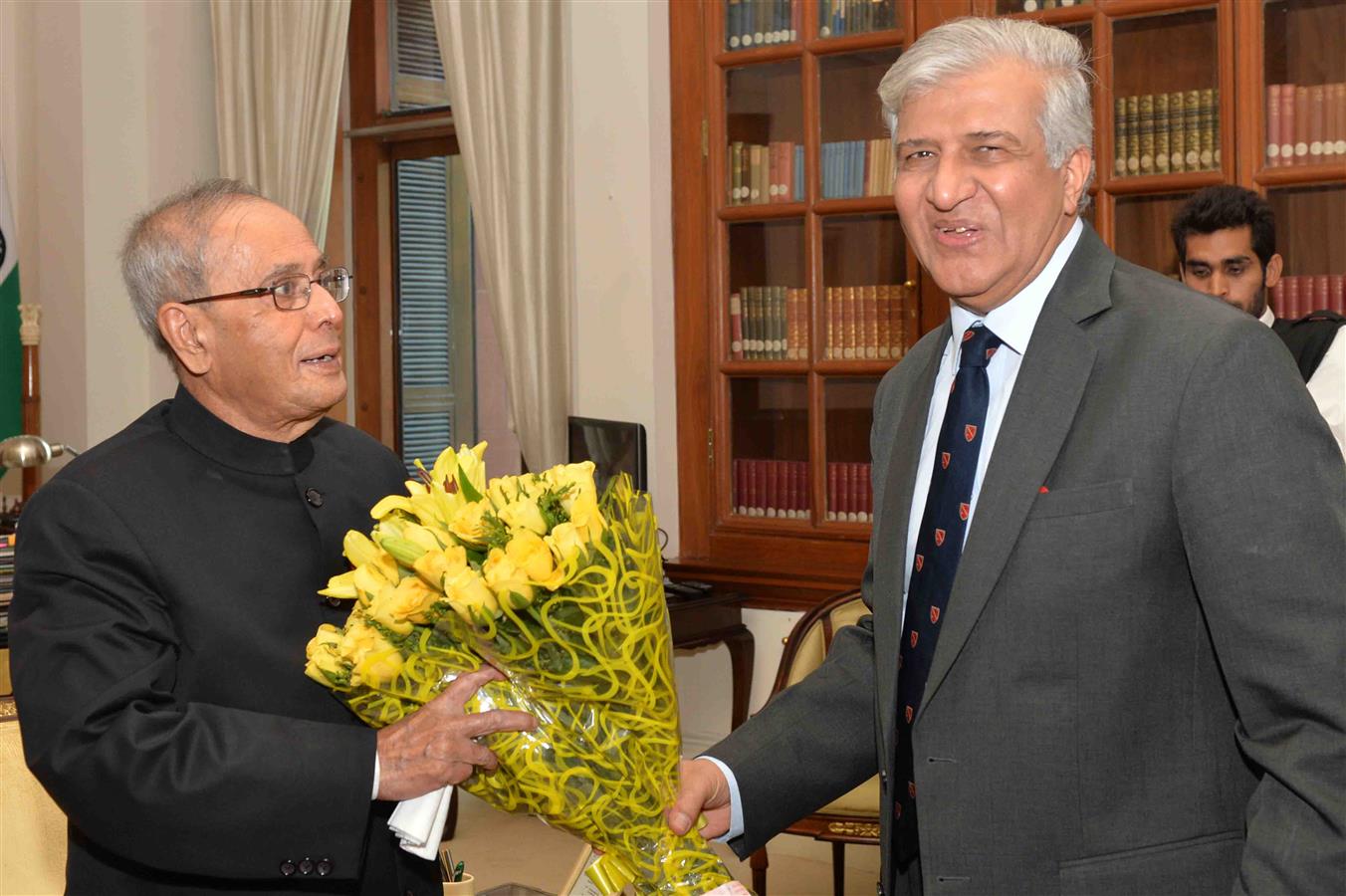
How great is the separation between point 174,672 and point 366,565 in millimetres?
415

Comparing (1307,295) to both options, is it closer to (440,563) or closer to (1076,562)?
(1076,562)

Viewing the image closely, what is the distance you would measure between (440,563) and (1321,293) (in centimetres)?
366

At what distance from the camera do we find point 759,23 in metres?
5.18

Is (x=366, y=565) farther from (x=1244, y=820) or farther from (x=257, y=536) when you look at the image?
(x=1244, y=820)

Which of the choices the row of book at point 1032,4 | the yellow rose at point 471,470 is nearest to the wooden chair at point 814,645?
the row of book at point 1032,4

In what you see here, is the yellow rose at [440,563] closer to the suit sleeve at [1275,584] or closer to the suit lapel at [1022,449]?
the suit lapel at [1022,449]

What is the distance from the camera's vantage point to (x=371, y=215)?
7.01 metres

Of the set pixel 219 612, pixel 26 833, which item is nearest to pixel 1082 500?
pixel 219 612

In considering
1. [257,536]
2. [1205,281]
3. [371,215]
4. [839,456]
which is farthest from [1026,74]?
[371,215]

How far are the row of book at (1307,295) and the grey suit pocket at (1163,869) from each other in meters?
3.14

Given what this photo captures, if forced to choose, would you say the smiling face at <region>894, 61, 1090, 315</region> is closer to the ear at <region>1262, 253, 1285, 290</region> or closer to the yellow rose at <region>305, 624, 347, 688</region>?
the yellow rose at <region>305, 624, 347, 688</region>

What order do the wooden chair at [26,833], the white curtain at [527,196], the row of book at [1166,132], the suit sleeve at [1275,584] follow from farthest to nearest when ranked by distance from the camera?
the white curtain at [527,196] < the row of book at [1166,132] < the wooden chair at [26,833] < the suit sleeve at [1275,584]

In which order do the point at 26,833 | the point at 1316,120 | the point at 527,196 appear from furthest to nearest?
the point at 527,196
the point at 1316,120
the point at 26,833

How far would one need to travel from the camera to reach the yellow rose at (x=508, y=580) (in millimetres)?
1390
